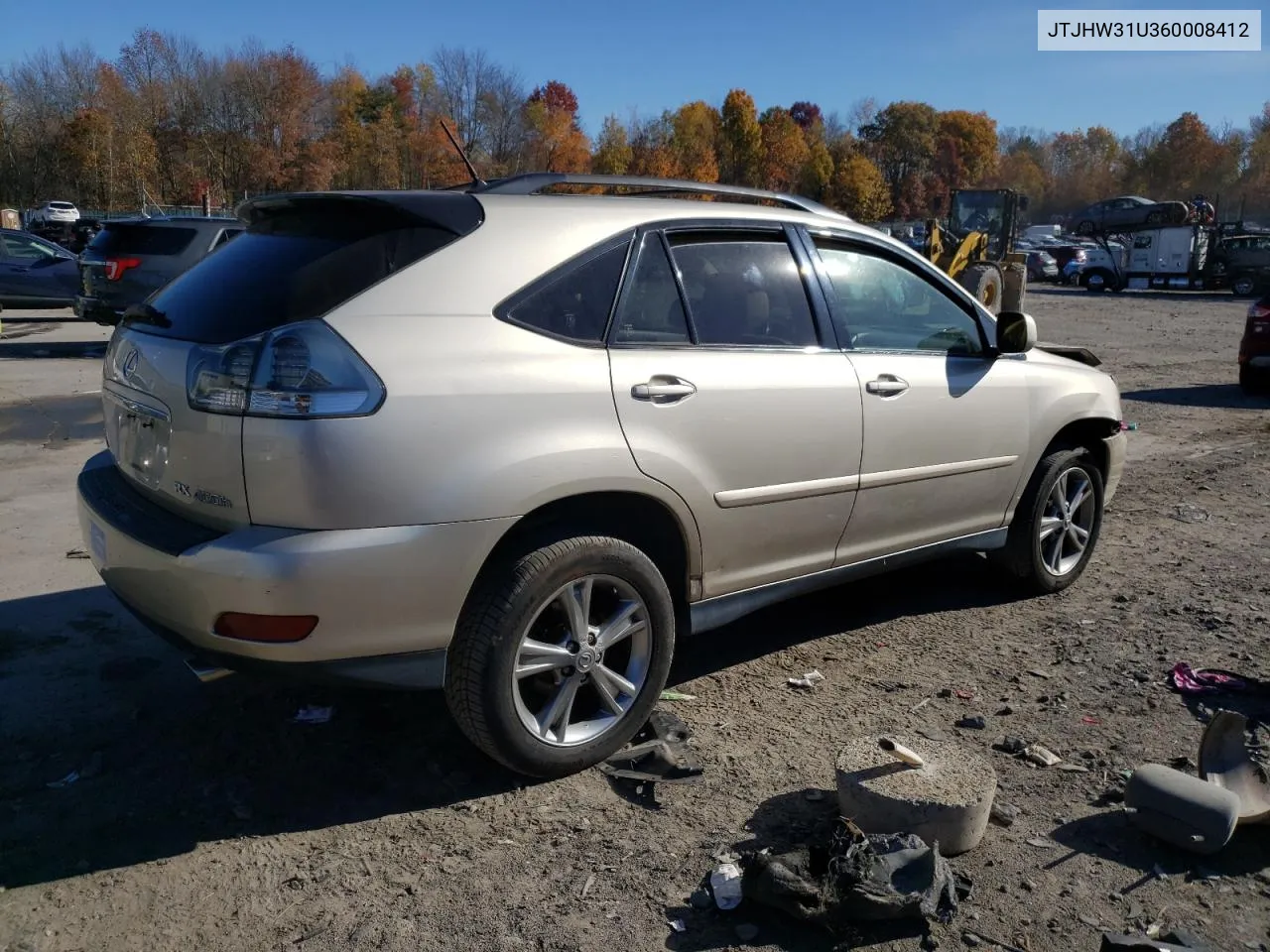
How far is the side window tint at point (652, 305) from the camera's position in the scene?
11.4 feet

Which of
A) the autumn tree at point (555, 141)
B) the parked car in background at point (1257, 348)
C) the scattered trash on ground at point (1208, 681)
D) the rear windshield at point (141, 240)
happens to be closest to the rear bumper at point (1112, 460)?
the scattered trash on ground at point (1208, 681)

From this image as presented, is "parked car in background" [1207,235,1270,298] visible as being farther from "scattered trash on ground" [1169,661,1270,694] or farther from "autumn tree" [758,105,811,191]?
"autumn tree" [758,105,811,191]

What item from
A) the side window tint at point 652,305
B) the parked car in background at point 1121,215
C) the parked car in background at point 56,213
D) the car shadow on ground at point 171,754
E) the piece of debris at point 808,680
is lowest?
the piece of debris at point 808,680

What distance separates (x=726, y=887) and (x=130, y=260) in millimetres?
13193

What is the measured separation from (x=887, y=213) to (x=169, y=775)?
11495cm

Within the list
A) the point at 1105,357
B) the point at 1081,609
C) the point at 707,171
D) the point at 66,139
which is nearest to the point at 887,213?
the point at 707,171

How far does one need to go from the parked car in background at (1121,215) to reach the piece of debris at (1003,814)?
48.7 m

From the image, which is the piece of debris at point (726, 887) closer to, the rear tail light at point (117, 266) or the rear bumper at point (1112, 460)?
the rear bumper at point (1112, 460)

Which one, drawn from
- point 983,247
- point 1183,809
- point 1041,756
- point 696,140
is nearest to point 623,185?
point 1041,756

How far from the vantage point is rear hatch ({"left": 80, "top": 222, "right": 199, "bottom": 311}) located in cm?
1334

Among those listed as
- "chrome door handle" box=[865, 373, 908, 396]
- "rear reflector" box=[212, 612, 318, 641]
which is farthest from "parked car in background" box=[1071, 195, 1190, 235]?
"rear reflector" box=[212, 612, 318, 641]

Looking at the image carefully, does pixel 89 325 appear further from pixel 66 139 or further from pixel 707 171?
pixel 707 171

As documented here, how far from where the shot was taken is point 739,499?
365cm

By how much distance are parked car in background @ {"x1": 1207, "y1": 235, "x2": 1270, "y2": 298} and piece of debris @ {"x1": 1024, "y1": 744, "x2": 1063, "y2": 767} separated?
1439 inches
